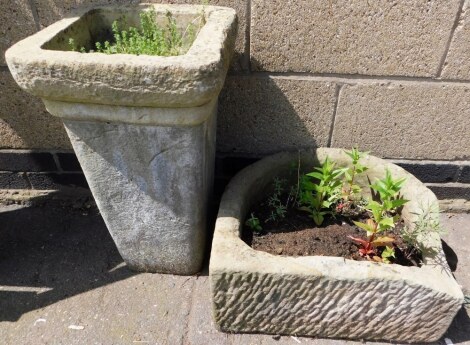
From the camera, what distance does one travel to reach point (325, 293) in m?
1.62

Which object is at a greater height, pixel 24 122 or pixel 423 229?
pixel 24 122

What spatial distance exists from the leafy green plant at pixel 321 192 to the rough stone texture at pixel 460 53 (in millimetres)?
843

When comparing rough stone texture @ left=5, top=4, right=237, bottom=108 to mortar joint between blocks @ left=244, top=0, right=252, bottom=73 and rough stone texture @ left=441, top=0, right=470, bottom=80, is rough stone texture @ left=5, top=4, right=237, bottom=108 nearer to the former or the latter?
mortar joint between blocks @ left=244, top=0, right=252, bottom=73

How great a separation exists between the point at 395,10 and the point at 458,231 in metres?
1.51

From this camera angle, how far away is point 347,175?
2.04 metres

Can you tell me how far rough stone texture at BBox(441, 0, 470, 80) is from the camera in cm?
191

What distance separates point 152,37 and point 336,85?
1039 millimetres

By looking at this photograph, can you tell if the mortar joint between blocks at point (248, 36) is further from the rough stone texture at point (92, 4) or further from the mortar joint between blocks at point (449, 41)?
the mortar joint between blocks at point (449, 41)

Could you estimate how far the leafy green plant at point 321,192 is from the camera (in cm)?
198

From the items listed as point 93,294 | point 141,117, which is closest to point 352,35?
point 141,117

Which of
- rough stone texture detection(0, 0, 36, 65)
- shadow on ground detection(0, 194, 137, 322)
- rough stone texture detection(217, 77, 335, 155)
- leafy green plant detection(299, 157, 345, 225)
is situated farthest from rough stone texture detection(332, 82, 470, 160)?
rough stone texture detection(0, 0, 36, 65)

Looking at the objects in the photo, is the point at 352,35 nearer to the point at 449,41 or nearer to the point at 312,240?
the point at 449,41

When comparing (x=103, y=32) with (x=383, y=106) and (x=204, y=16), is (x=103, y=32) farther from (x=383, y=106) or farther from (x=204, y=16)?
(x=383, y=106)

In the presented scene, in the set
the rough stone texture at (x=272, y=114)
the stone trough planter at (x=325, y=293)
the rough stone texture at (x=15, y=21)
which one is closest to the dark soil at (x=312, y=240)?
the stone trough planter at (x=325, y=293)
